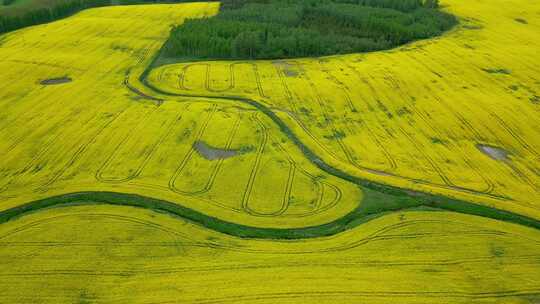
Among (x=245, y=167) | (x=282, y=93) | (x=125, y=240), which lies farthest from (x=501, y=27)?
(x=125, y=240)

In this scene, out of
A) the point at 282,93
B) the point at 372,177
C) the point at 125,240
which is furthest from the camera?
the point at 282,93

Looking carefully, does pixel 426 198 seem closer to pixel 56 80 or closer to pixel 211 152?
pixel 211 152

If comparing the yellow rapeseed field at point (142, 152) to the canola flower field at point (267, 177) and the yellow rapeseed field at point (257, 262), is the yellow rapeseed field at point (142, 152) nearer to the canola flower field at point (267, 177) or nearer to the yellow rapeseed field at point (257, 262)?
the canola flower field at point (267, 177)

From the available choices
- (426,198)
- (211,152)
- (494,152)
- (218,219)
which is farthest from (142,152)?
(494,152)

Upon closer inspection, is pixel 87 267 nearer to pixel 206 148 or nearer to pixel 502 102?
pixel 206 148

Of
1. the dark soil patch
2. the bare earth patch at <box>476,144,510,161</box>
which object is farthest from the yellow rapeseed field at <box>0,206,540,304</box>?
the dark soil patch

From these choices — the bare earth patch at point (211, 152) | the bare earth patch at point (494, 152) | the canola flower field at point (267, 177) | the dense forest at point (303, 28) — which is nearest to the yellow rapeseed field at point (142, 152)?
the canola flower field at point (267, 177)

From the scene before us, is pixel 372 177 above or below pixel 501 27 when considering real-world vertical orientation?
below
